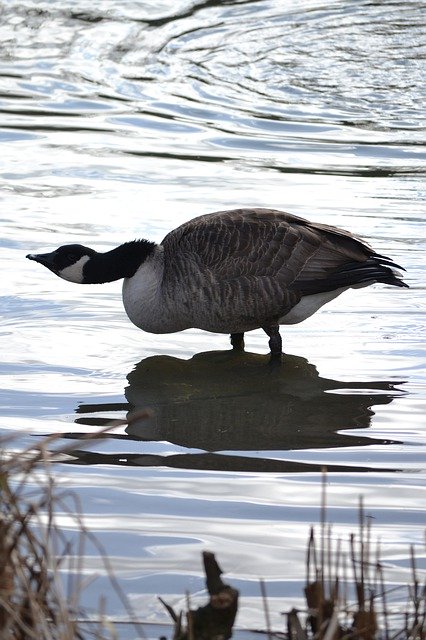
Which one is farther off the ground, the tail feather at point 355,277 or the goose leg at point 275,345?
the tail feather at point 355,277

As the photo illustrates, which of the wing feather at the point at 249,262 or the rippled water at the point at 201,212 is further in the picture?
the wing feather at the point at 249,262

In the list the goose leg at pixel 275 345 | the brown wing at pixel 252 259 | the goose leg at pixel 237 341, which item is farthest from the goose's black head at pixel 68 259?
the goose leg at pixel 275 345

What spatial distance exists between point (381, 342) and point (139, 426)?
2.04 metres

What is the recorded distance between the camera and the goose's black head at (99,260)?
8.20 metres

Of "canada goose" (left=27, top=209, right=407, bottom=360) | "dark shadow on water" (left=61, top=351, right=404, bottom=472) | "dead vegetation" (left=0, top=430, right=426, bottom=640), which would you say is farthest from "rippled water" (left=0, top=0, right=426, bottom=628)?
"dead vegetation" (left=0, top=430, right=426, bottom=640)

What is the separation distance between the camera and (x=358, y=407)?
7.24 meters

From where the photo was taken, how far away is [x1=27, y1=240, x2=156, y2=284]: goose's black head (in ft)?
26.9

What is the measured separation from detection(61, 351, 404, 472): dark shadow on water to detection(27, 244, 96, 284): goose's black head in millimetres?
799

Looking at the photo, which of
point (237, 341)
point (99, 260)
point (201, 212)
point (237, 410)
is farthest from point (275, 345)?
point (201, 212)

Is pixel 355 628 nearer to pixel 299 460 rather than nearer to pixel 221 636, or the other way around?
pixel 221 636

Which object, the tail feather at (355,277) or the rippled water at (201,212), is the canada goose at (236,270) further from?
the rippled water at (201,212)

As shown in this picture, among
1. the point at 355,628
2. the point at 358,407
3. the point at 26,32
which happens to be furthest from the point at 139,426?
the point at 26,32

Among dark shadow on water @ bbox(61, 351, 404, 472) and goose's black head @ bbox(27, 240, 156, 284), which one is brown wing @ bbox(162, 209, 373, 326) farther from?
dark shadow on water @ bbox(61, 351, 404, 472)

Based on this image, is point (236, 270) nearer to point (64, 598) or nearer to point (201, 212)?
point (201, 212)
